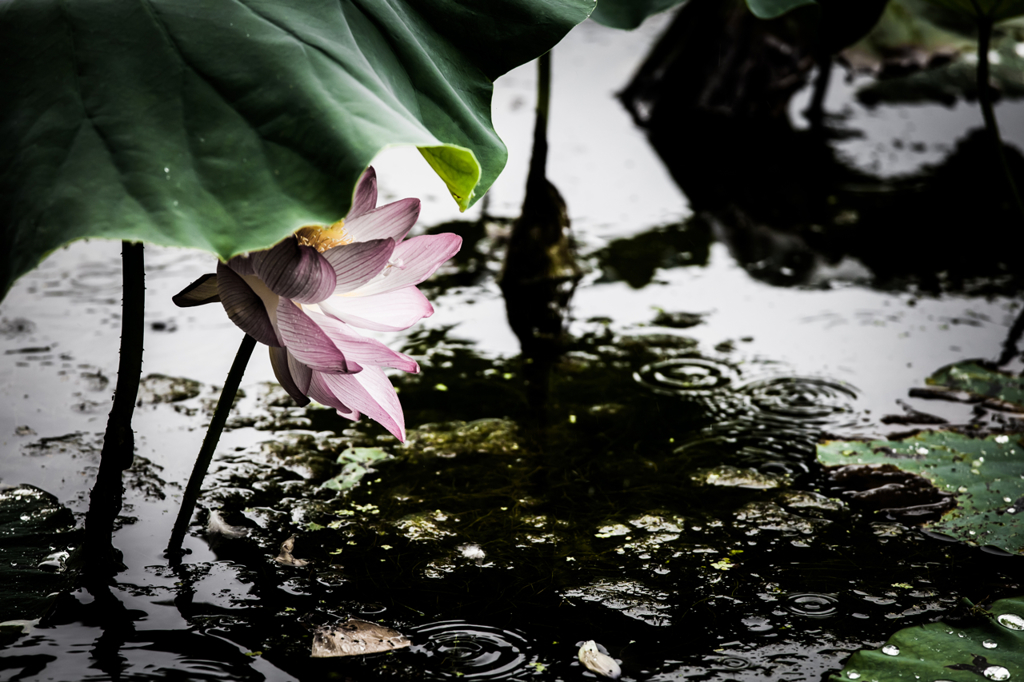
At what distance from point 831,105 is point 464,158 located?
295 cm

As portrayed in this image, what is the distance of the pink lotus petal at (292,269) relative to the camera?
76 cm

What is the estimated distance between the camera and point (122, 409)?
86 centimetres

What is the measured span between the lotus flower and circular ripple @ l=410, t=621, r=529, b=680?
23cm

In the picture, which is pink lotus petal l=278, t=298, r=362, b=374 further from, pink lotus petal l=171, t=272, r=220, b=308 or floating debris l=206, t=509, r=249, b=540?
floating debris l=206, t=509, r=249, b=540

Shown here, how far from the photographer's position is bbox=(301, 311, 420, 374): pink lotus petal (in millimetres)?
838

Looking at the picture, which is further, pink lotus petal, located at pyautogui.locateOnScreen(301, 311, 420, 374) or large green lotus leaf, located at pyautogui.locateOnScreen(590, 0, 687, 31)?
large green lotus leaf, located at pyautogui.locateOnScreen(590, 0, 687, 31)

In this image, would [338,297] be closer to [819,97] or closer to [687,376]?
[687,376]

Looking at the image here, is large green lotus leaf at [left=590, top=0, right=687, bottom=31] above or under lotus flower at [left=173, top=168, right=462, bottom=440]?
above

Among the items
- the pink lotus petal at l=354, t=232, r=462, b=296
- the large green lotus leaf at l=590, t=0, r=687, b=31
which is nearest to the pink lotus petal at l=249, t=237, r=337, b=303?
the pink lotus petal at l=354, t=232, r=462, b=296

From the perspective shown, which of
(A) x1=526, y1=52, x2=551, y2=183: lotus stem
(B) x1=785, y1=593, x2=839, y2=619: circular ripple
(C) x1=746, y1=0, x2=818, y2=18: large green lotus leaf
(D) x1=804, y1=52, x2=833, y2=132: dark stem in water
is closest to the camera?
(B) x1=785, y1=593, x2=839, y2=619: circular ripple

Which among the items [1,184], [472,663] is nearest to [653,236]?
[472,663]

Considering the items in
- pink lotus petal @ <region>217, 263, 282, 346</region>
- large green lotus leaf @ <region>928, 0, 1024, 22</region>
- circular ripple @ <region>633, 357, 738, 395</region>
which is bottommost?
circular ripple @ <region>633, 357, 738, 395</region>

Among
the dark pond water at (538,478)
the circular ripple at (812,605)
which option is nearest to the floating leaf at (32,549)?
the dark pond water at (538,478)

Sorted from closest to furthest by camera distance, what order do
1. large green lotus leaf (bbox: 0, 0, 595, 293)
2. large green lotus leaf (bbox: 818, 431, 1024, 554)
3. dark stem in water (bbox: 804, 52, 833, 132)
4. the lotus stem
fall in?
large green lotus leaf (bbox: 0, 0, 595, 293)
large green lotus leaf (bbox: 818, 431, 1024, 554)
the lotus stem
dark stem in water (bbox: 804, 52, 833, 132)
